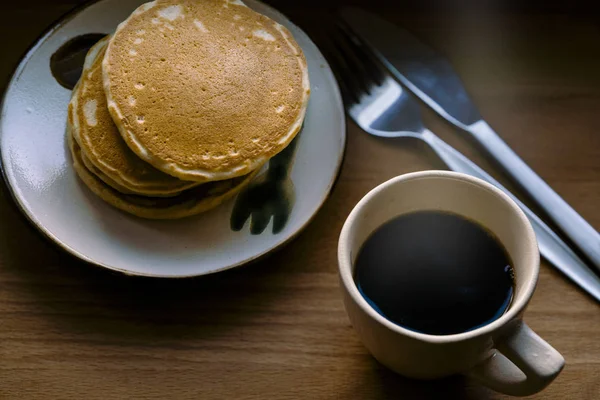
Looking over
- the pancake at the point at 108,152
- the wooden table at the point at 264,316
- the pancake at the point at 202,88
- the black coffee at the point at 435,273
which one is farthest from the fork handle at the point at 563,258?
the pancake at the point at 108,152

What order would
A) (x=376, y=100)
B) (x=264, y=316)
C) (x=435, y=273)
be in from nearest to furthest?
(x=435, y=273) → (x=264, y=316) → (x=376, y=100)

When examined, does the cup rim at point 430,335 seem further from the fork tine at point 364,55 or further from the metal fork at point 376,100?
the fork tine at point 364,55

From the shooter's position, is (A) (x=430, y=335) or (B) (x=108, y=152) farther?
(B) (x=108, y=152)

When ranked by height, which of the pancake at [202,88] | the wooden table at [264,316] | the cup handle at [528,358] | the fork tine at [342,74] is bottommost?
the wooden table at [264,316]

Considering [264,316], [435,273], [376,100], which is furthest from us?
[376,100]

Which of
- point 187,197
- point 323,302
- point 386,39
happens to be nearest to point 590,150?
point 386,39

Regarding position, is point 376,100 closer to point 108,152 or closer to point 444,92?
point 444,92

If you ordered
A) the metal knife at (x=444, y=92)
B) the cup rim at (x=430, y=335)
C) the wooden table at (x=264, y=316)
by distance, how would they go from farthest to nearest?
the metal knife at (x=444, y=92) < the wooden table at (x=264, y=316) < the cup rim at (x=430, y=335)

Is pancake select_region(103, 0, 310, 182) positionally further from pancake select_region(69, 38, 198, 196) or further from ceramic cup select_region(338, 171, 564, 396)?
ceramic cup select_region(338, 171, 564, 396)

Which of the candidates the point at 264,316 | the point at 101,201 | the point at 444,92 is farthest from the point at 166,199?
the point at 444,92
